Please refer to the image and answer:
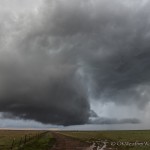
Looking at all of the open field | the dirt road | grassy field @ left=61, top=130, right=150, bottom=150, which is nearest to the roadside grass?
the open field

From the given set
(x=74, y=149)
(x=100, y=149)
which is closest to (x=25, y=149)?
(x=74, y=149)

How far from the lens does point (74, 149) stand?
5409cm

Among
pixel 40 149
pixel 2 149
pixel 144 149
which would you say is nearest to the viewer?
pixel 2 149

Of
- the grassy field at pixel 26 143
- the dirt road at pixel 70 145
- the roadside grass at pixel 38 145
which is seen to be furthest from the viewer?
the dirt road at pixel 70 145

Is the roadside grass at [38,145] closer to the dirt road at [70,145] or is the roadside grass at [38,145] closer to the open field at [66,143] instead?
the open field at [66,143]

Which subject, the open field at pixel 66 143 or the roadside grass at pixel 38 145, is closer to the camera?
the roadside grass at pixel 38 145

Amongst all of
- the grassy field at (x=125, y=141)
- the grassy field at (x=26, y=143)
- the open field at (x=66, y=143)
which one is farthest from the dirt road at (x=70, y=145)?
the grassy field at (x=125, y=141)

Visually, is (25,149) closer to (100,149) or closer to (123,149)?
(100,149)

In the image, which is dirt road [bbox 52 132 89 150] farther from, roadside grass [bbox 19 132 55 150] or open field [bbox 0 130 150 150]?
roadside grass [bbox 19 132 55 150]

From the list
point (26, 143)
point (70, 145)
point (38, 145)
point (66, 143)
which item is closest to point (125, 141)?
point (66, 143)

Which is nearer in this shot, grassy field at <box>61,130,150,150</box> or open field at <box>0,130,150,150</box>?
open field at <box>0,130,150,150</box>

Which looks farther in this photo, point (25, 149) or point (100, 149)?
point (100, 149)

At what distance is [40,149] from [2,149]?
24.2ft

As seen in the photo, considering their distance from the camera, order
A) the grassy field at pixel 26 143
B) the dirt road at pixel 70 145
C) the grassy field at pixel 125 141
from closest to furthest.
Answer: the grassy field at pixel 26 143 < the dirt road at pixel 70 145 < the grassy field at pixel 125 141
